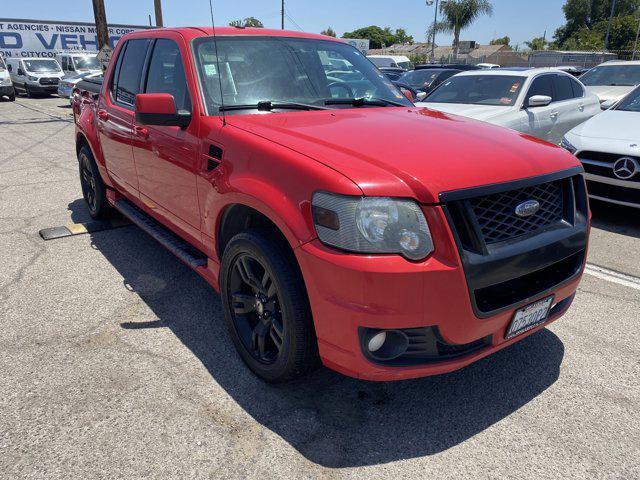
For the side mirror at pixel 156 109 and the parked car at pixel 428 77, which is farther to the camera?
the parked car at pixel 428 77

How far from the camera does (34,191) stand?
270 inches

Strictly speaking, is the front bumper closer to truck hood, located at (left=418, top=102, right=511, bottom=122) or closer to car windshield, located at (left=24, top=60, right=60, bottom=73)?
truck hood, located at (left=418, top=102, right=511, bottom=122)

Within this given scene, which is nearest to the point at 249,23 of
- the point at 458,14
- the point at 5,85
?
the point at 5,85

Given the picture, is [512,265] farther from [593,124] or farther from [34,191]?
[34,191]

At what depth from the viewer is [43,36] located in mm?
31938

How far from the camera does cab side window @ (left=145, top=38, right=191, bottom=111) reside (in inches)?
128

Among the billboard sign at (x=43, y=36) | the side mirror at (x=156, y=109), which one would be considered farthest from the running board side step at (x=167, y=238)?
the billboard sign at (x=43, y=36)

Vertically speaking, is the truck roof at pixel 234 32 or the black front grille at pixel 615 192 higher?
the truck roof at pixel 234 32

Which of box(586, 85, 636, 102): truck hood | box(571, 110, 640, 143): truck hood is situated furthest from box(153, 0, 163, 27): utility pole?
box(571, 110, 640, 143): truck hood

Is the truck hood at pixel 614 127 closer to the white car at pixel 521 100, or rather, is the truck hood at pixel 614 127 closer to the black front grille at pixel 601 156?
the black front grille at pixel 601 156

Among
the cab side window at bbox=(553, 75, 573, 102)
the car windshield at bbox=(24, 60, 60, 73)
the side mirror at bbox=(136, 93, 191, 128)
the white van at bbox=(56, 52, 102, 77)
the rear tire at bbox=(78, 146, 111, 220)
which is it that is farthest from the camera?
the car windshield at bbox=(24, 60, 60, 73)

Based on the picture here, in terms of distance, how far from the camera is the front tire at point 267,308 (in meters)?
2.36

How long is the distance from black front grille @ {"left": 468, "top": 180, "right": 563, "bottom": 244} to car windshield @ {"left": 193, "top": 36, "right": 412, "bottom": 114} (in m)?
1.43

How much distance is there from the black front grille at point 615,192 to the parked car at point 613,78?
6457 mm
